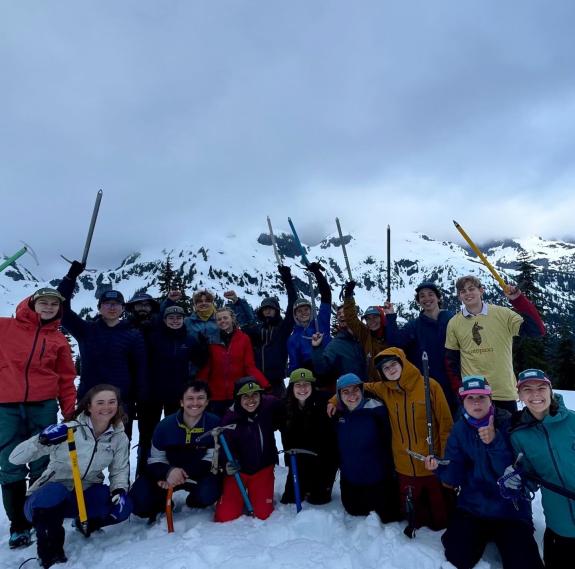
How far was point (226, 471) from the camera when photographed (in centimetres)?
563

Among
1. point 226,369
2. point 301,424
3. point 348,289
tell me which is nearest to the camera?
point 301,424

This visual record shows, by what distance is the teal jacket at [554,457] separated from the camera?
392 cm

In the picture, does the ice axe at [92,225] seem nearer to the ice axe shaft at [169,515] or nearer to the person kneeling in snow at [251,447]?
the person kneeling in snow at [251,447]

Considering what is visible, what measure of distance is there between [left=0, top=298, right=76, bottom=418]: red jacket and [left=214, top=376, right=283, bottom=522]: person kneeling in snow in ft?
7.44

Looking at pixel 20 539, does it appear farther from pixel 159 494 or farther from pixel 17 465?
pixel 159 494

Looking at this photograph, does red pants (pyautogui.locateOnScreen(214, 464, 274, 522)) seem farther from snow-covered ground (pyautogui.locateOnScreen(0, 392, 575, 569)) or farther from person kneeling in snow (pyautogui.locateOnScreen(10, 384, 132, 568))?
person kneeling in snow (pyautogui.locateOnScreen(10, 384, 132, 568))

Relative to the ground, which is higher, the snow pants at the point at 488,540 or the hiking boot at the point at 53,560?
the hiking boot at the point at 53,560

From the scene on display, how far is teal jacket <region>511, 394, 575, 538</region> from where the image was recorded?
392 centimetres

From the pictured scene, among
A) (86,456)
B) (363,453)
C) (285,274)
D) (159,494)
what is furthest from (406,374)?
(86,456)

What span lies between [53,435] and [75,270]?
2.66 metres

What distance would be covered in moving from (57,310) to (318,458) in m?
4.27

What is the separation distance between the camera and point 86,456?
4891 millimetres

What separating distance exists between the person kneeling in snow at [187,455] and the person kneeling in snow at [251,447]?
10.6 inches

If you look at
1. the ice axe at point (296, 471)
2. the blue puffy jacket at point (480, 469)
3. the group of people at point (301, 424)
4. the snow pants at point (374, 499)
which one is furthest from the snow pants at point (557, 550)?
the ice axe at point (296, 471)
